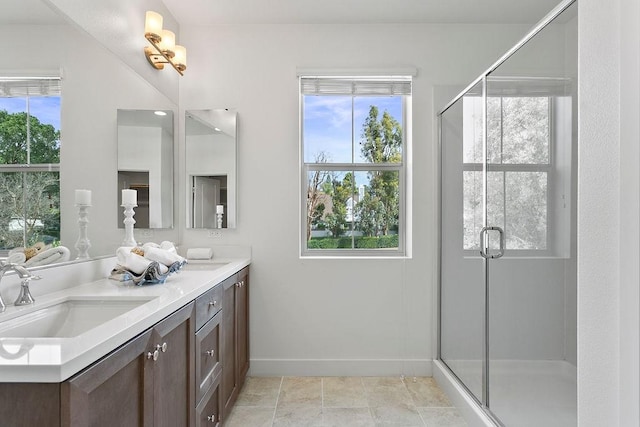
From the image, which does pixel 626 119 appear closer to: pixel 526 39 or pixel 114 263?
pixel 526 39

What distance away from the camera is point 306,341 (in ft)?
9.38

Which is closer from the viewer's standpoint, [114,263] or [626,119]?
[626,119]

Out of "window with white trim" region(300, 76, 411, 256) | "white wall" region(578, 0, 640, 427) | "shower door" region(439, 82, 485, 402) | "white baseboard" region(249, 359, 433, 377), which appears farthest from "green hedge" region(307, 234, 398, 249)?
→ "white wall" region(578, 0, 640, 427)

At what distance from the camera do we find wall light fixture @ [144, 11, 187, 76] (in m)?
2.29

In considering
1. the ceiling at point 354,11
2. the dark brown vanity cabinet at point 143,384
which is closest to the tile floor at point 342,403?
the dark brown vanity cabinet at point 143,384

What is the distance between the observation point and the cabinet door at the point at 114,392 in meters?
0.84

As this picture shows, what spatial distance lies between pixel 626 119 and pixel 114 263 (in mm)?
2239

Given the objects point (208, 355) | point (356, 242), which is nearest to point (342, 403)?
point (208, 355)

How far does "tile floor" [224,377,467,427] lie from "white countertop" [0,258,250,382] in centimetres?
108

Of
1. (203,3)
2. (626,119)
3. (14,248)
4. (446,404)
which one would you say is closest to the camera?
(626,119)

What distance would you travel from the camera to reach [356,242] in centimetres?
303

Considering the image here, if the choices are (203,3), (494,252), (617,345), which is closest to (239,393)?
(494,252)

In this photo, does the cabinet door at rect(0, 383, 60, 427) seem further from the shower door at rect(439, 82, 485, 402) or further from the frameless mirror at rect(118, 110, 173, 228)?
the shower door at rect(439, 82, 485, 402)

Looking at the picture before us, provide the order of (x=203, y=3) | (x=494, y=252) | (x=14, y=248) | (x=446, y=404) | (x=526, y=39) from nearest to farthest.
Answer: (x=14, y=248)
(x=526, y=39)
(x=494, y=252)
(x=446, y=404)
(x=203, y=3)
